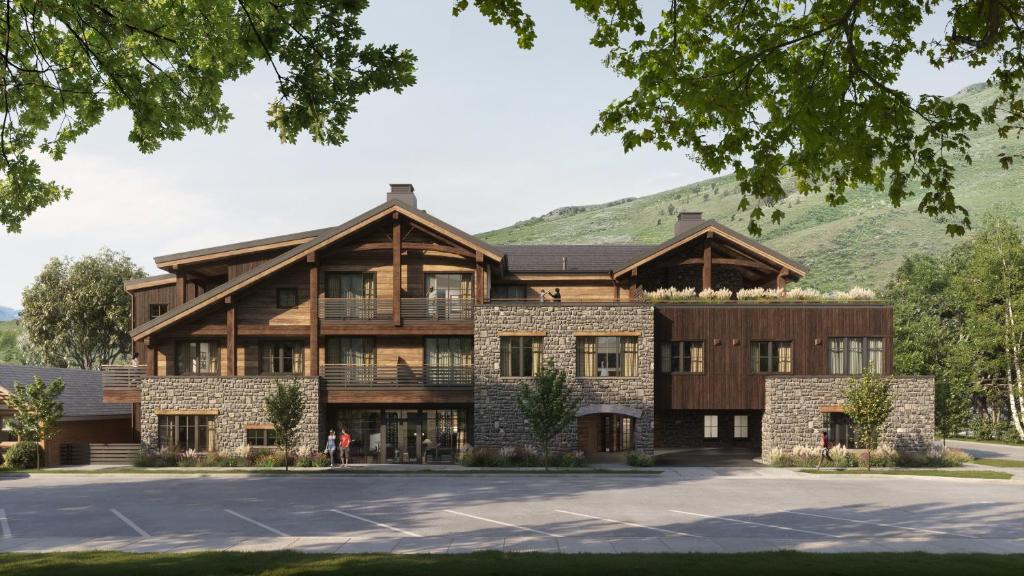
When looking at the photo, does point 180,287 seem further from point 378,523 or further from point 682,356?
point 378,523

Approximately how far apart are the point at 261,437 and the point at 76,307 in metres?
39.3

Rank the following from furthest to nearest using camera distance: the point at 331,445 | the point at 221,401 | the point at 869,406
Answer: the point at 221,401, the point at 331,445, the point at 869,406

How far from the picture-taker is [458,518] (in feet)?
71.3

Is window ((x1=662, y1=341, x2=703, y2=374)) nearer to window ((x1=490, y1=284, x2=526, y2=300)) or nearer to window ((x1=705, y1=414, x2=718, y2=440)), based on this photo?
window ((x1=705, y1=414, x2=718, y2=440))

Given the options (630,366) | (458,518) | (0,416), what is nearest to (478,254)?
(630,366)

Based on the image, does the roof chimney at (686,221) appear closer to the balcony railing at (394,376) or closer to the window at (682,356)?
the window at (682,356)

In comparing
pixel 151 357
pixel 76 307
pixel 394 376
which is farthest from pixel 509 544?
pixel 76 307

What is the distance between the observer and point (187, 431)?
3881 cm

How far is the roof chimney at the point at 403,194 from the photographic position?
139 ft

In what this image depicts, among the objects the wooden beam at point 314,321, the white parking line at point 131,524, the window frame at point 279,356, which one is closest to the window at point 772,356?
the wooden beam at point 314,321

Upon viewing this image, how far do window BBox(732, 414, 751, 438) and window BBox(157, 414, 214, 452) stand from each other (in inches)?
975

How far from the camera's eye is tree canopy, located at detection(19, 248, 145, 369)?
7056 cm

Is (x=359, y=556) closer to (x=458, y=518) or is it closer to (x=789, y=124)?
(x=458, y=518)

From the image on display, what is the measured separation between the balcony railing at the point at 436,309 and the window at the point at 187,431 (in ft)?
31.4
